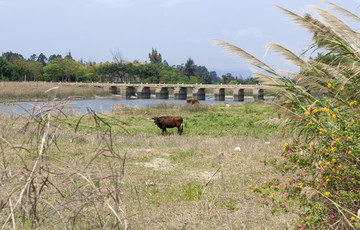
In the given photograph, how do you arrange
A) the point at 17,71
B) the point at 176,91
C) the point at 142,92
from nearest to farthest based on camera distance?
the point at 176,91
the point at 142,92
the point at 17,71

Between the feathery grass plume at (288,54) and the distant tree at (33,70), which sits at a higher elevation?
the distant tree at (33,70)

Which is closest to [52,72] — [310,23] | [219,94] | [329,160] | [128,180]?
[219,94]

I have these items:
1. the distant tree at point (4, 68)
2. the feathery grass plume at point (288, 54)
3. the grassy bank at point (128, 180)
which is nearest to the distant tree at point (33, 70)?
the distant tree at point (4, 68)

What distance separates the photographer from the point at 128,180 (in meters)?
6.80

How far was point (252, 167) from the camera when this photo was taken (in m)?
7.89

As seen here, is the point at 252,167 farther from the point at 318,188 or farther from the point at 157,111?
the point at 157,111

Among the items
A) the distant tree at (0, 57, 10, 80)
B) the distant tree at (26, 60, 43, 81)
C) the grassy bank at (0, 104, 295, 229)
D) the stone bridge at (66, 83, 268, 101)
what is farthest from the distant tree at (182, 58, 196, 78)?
the grassy bank at (0, 104, 295, 229)

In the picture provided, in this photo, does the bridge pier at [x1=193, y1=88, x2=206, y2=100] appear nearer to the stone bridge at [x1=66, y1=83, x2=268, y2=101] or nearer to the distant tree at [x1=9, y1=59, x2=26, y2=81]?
the stone bridge at [x1=66, y1=83, x2=268, y2=101]

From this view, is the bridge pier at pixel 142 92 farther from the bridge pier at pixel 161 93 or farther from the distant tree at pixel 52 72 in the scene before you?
the distant tree at pixel 52 72

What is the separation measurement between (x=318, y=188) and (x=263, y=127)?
1237 centimetres

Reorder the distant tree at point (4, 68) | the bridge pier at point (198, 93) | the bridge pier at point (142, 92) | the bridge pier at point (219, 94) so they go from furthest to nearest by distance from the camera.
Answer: the distant tree at point (4, 68) → the bridge pier at point (142, 92) → the bridge pier at point (198, 93) → the bridge pier at point (219, 94)

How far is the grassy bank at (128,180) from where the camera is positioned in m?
2.14

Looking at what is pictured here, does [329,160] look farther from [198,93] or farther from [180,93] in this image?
[180,93]

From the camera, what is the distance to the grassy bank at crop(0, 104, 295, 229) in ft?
7.04
